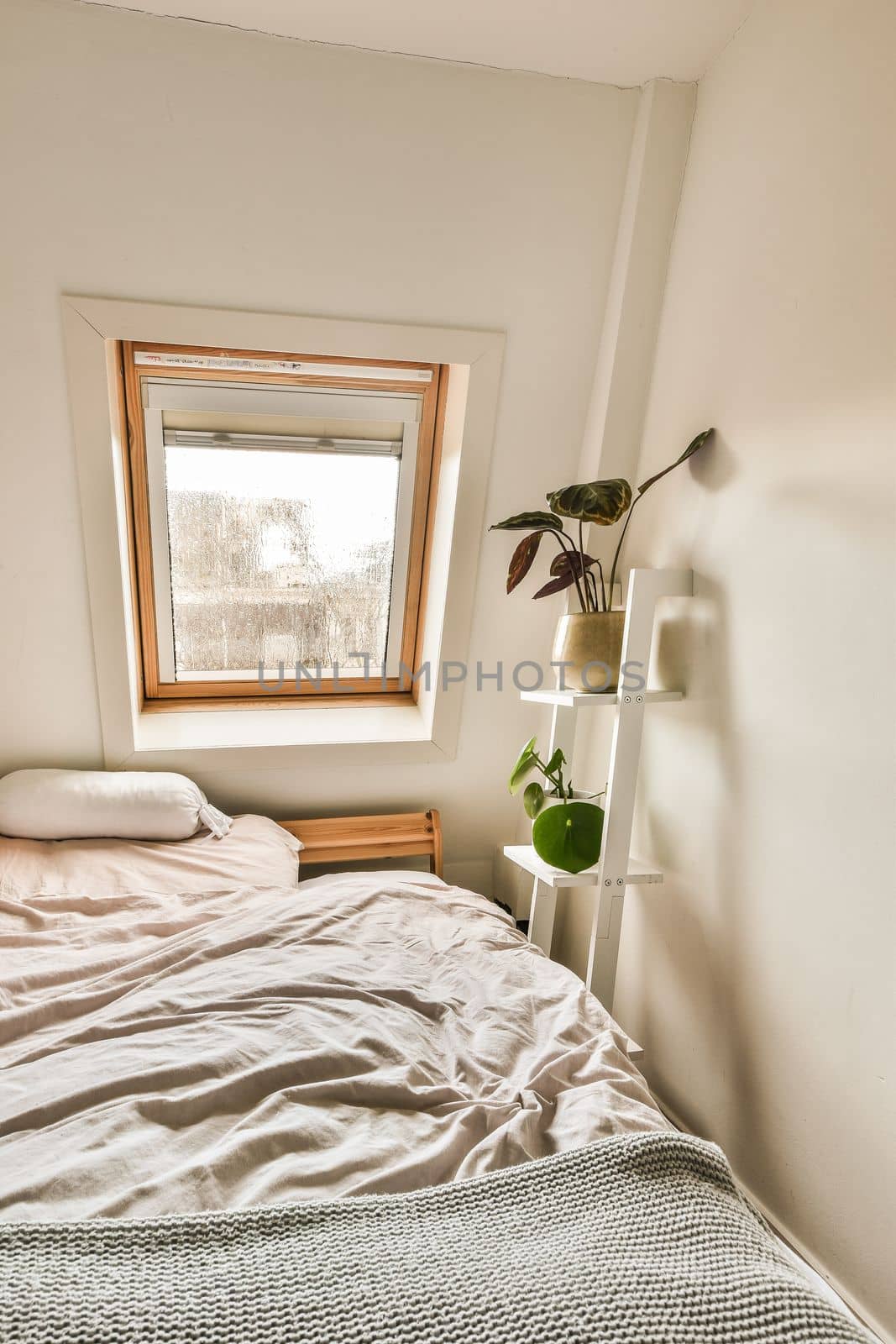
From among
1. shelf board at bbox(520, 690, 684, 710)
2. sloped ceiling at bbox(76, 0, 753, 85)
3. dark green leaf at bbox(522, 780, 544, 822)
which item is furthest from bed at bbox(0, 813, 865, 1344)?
sloped ceiling at bbox(76, 0, 753, 85)

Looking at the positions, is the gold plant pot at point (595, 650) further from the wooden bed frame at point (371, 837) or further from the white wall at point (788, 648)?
the wooden bed frame at point (371, 837)

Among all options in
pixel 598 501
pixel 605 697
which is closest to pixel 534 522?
pixel 598 501

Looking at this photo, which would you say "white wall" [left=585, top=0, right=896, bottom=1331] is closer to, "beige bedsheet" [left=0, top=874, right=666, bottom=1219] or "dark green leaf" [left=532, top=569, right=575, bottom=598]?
"dark green leaf" [left=532, top=569, right=575, bottom=598]

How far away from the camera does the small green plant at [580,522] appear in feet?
5.86

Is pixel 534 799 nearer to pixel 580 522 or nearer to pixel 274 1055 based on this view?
pixel 580 522

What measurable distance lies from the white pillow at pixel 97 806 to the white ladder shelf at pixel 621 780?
944 millimetres

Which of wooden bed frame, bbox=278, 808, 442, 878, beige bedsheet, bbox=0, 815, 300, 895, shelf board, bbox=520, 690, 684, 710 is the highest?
shelf board, bbox=520, 690, 684, 710

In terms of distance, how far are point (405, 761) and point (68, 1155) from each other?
5.22 ft

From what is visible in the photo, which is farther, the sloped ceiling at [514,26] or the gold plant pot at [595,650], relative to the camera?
the gold plant pot at [595,650]

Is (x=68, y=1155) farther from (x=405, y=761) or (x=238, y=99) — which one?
(x=238, y=99)

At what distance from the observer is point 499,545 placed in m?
2.39

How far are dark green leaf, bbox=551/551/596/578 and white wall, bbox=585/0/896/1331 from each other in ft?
→ 0.74

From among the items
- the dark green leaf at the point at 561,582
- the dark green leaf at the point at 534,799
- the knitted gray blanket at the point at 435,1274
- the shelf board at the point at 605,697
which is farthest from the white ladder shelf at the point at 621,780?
the knitted gray blanket at the point at 435,1274

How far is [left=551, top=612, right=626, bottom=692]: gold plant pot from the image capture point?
1.97 metres
